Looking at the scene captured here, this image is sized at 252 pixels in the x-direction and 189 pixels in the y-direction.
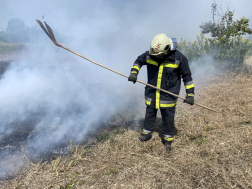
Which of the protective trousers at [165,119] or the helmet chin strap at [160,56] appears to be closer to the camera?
the helmet chin strap at [160,56]

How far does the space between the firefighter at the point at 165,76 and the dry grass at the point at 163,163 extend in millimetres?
530

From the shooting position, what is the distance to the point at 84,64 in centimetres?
1030

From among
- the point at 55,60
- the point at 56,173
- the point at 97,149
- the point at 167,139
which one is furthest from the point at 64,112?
the point at 55,60

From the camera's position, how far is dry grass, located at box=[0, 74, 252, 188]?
2.32 meters

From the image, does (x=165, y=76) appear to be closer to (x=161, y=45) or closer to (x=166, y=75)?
(x=166, y=75)

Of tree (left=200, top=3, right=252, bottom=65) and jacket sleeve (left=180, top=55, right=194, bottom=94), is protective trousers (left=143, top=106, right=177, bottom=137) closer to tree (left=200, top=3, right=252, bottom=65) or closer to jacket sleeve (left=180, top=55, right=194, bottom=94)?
jacket sleeve (left=180, top=55, right=194, bottom=94)

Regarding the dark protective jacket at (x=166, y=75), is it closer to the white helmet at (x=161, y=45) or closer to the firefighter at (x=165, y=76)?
the firefighter at (x=165, y=76)

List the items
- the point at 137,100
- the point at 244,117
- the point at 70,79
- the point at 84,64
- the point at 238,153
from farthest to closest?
1. the point at 84,64
2. the point at 70,79
3. the point at 137,100
4. the point at 244,117
5. the point at 238,153

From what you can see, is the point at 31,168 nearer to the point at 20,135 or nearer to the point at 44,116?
the point at 20,135

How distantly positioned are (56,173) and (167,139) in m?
2.07

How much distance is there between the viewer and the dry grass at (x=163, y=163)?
7.62 feet

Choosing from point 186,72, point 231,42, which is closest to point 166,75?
point 186,72

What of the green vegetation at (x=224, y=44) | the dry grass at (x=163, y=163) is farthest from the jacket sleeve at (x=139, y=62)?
the green vegetation at (x=224, y=44)

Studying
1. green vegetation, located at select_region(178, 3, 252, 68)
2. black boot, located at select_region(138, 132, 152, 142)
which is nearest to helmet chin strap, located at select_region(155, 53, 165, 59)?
black boot, located at select_region(138, 132, 152, 142)
